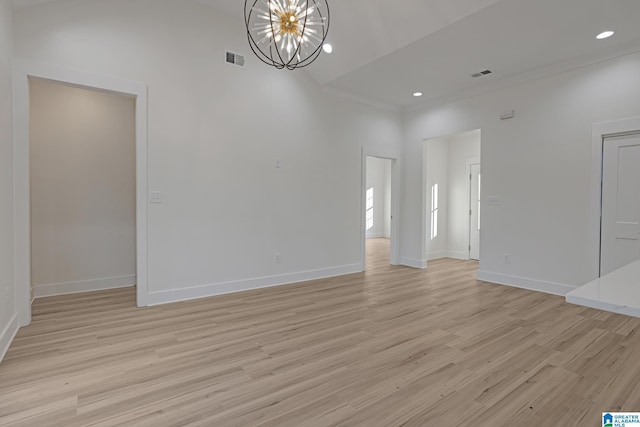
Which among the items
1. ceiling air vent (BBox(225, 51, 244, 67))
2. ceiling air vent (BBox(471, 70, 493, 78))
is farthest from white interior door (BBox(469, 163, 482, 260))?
ceiling air vent (BBox(225, 51, 244, 67))

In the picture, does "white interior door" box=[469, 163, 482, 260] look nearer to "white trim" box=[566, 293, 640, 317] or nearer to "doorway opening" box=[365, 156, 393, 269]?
"doorway opening" box=[365, 156, 393, 269]

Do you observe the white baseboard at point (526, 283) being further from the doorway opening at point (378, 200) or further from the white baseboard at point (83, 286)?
the doorway opening at point (378, 200)

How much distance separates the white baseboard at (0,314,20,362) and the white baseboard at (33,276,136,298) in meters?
1.28

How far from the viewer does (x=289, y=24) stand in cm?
255

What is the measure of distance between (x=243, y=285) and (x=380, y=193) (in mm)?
9066

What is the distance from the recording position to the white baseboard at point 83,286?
4184mm

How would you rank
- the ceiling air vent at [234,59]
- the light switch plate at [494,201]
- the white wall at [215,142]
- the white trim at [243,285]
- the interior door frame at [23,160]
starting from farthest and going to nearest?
the light switch plate at [494,201], the ceiling air vent at [234,59], the white trim at [243,285], the white wall at [215,142], the interior door frame at [23,160]

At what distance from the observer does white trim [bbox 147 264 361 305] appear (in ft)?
12.9

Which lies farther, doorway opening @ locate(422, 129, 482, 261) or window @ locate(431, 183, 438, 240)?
window @ locate(431, 183, 438, 240)

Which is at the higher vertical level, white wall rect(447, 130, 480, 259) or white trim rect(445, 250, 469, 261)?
white wall rect(447, 130, 480, 259)

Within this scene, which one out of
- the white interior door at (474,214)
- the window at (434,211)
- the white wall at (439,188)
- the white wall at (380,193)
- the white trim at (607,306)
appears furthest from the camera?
the white wall at (380,193)

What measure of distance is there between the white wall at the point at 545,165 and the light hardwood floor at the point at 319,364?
78cm

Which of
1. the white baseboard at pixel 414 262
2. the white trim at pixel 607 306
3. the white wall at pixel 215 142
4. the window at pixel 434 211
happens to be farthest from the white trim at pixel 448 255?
the white trim at pixel 607 306

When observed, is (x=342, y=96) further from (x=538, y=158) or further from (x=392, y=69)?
(x=538, y=158)
